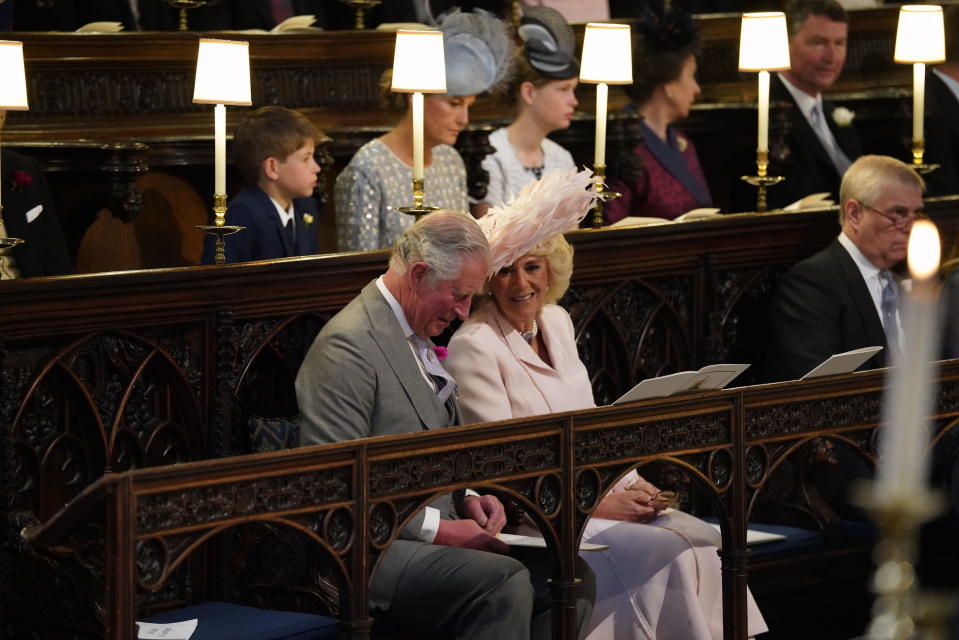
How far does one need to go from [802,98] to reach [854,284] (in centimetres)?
211

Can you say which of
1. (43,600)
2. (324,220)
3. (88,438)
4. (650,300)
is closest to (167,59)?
(324,220)

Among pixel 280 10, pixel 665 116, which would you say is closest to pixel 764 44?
pixel 665 116

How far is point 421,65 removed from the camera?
4793 millimetres

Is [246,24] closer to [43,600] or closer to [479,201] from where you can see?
[479,201]

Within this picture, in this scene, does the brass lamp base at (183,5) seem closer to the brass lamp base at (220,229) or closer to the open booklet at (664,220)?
the open booklet at (664,220)

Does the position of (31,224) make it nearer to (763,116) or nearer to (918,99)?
(763,116)

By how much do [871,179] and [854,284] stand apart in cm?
36

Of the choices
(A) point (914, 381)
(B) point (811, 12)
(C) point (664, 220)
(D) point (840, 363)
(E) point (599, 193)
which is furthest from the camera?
(B) point (811, 12)

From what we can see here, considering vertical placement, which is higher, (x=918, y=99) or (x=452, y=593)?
(x=918, y=99)

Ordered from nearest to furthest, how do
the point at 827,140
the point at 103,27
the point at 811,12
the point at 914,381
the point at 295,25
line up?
the point at 914,381
the point at 103,27
the point at 295,25
the point at 827,140
the point at 811,12

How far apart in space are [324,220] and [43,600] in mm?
3350

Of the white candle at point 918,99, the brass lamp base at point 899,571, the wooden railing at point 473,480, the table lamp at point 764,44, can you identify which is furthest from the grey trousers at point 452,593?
the white candle at point 918,99

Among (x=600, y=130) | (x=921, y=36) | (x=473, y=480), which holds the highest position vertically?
(x=921, y=36)

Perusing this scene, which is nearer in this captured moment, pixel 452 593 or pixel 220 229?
pixel 452 593
